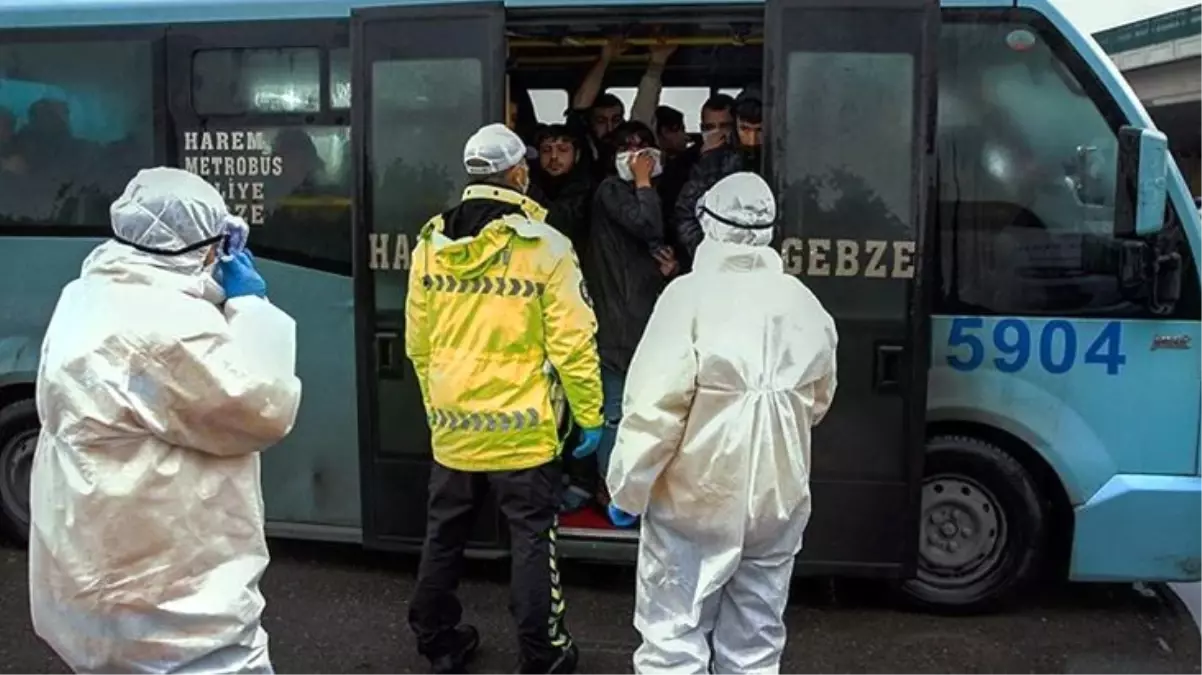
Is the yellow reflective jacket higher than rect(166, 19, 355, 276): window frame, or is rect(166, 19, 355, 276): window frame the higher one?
rect(166, 19, 355, 276): window frame

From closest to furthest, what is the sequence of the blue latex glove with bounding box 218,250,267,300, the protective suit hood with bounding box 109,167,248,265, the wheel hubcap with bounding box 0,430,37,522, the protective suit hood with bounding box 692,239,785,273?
1. the protective suit hood with bounding box 109,167,248,265
2. the blue latex glove with bounding box 218,250,267,300
3. the protective suit hood with bounding box 692,239,785,273
4. the wheel hubcap with bounding box 0,430,37,522

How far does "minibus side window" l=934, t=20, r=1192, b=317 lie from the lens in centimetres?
485

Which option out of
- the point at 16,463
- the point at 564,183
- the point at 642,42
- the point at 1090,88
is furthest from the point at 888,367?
the point at 16,463

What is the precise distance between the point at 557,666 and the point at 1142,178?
2.88 metres

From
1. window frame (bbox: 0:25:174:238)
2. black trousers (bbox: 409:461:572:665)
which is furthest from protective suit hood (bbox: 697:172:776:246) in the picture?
window frame (bbox: 0:25:174:238)

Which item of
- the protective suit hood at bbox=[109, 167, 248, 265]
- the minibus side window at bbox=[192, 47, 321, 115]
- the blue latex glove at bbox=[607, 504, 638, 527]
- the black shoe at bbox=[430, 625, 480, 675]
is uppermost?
the minibus side window at bbox=[192, 47, 321, 115]

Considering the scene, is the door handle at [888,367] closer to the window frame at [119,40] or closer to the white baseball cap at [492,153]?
the white baseball cap at [492,153]

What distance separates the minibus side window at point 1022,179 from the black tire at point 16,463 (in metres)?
4.31

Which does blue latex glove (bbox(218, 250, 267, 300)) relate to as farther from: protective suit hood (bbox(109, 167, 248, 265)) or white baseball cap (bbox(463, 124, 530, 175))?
white baseball cap (bbox(463, 124, 530, 175))

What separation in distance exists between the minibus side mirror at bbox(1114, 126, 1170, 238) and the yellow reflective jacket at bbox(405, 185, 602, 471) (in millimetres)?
2191

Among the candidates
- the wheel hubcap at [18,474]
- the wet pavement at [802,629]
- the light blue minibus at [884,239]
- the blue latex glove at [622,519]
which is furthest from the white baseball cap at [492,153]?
the wheel hubcap at [18,474]

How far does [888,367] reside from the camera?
4867 millimetres

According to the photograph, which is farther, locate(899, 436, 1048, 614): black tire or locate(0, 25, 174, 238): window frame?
locate(0, 25, 174, 238): window frame

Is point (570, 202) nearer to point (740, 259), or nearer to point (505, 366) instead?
point (505, 366)
